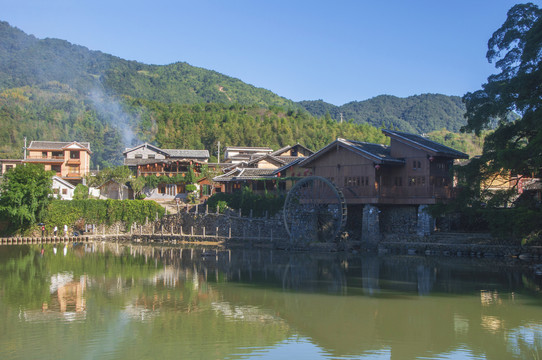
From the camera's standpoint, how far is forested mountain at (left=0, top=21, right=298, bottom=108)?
136 m

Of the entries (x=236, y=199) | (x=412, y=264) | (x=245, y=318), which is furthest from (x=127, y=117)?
(x=245, y=318)

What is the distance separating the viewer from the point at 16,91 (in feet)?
404

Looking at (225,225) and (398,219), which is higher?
(398,219)

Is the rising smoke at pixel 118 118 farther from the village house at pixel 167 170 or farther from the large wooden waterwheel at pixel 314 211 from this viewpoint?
the large wooden waterwheel at pixel 314 211

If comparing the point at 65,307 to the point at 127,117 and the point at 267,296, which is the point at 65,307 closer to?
the point at 267,296

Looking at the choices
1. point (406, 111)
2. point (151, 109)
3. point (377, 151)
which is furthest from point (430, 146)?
point (406, 111)

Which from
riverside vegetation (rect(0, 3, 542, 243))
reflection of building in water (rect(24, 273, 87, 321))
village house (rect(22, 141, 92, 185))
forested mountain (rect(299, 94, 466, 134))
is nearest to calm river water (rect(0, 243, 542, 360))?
reflection of building in water (rect(24, 273, 87, 321))

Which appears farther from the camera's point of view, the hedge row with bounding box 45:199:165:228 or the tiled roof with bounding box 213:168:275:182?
→ the hedge row with bounding box 45:199:165:228

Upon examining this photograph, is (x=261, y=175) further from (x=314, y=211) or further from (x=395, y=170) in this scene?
(x=395, y=170)

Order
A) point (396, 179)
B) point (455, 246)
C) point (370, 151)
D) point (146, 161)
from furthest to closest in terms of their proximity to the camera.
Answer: point (146, 161), point (370, 151), point (396, 179), point (455, 246)

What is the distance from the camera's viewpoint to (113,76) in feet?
461

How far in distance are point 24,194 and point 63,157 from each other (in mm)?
22937

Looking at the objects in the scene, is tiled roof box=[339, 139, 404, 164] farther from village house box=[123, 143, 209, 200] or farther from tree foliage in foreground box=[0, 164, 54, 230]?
tree foliage in foreground box=[0, 164, 54, 230]

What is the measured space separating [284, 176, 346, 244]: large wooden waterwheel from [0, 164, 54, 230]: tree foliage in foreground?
19.6 m
